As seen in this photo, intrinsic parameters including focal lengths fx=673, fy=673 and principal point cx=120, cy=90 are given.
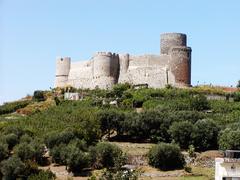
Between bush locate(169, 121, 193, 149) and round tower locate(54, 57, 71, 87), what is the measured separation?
26262 millimetres

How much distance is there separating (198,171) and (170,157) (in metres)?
2.39

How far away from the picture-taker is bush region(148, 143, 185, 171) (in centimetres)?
4494

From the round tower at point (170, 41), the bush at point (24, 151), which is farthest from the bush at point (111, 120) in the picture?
the round tower at point (170, 41)

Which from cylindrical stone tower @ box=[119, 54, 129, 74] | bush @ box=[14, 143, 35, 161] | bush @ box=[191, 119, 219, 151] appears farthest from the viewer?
cylindrical stone tower @ box=[119, 54, 129, 74]

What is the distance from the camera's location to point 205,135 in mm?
49344

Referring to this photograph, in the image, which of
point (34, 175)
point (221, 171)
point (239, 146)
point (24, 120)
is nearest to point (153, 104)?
point (24, 120)

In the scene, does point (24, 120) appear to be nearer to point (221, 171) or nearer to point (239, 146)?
point (239, 146)

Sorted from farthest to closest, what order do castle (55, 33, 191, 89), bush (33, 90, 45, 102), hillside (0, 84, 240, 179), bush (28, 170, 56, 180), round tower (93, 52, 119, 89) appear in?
1. bush (33, 90, 45, 102)
2. round tower (93, 52, 119, 89)
3. castle (55, 33, 191, 89)
4. hillside (0, 84, 240, 179)
5. bush (28, 170, 56, 180)

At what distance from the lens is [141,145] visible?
168 ft

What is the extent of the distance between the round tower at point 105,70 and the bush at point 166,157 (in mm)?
24363

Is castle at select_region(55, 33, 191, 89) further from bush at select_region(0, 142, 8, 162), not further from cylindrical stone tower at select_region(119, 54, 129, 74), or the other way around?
bush at select_region(0, 142, 8, 162)

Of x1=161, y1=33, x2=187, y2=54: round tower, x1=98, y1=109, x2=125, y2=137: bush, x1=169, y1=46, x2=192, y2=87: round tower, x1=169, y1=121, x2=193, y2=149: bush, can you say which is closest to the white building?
x1=169, y1=121, x2=193, y2=149: bush

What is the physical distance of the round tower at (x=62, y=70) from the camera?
Result: 74250 millimetres

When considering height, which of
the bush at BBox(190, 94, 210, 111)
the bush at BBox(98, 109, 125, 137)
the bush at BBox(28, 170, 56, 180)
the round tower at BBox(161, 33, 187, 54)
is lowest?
the bush at BBox(28, 170, 56, 180)
